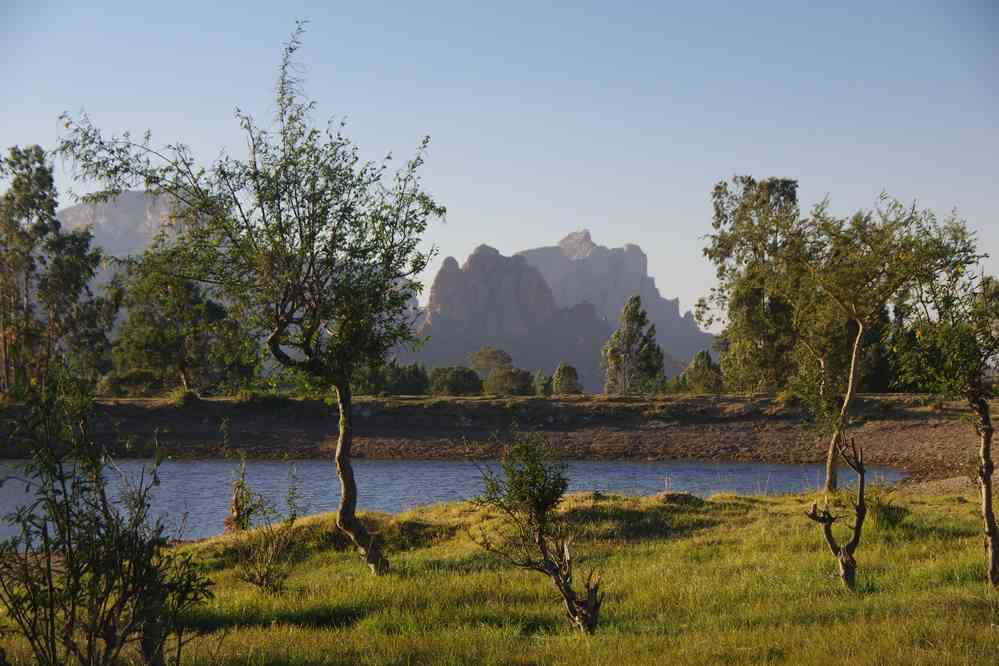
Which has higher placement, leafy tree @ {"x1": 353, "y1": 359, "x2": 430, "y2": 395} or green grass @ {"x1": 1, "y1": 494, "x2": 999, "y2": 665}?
leafy tree @ {"x1": 353, "y1": 359, "x2": 430, "y2": 395}

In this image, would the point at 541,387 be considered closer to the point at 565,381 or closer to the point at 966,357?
the point at 565,381

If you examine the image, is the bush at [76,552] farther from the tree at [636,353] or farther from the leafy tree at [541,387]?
the leafy tree at [541,387]

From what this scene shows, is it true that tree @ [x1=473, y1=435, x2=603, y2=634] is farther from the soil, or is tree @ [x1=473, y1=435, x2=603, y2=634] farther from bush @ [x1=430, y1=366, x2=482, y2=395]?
bush @ [x1=430, y1=366, x2=482, y2=395]

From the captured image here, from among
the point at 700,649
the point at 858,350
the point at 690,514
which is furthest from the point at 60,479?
the point at 858,350

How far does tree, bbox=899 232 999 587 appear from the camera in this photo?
11883 millimetres

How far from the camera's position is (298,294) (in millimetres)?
15336

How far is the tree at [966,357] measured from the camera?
39.0 feet

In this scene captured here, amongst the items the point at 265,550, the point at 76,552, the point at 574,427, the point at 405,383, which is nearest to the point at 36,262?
the point at 405,383

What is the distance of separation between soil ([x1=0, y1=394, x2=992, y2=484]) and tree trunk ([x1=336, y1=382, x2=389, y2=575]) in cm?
3193

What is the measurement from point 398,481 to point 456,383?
38032mm

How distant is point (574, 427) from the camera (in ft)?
188

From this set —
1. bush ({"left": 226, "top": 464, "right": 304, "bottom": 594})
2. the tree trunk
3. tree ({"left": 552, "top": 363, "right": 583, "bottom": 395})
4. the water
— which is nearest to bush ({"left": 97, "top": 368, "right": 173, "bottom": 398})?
the water

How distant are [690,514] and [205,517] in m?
16.9

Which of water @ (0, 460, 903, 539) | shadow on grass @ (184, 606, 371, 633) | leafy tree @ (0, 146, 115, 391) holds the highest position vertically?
leafy tree @ (0, 146, 115, 391)
